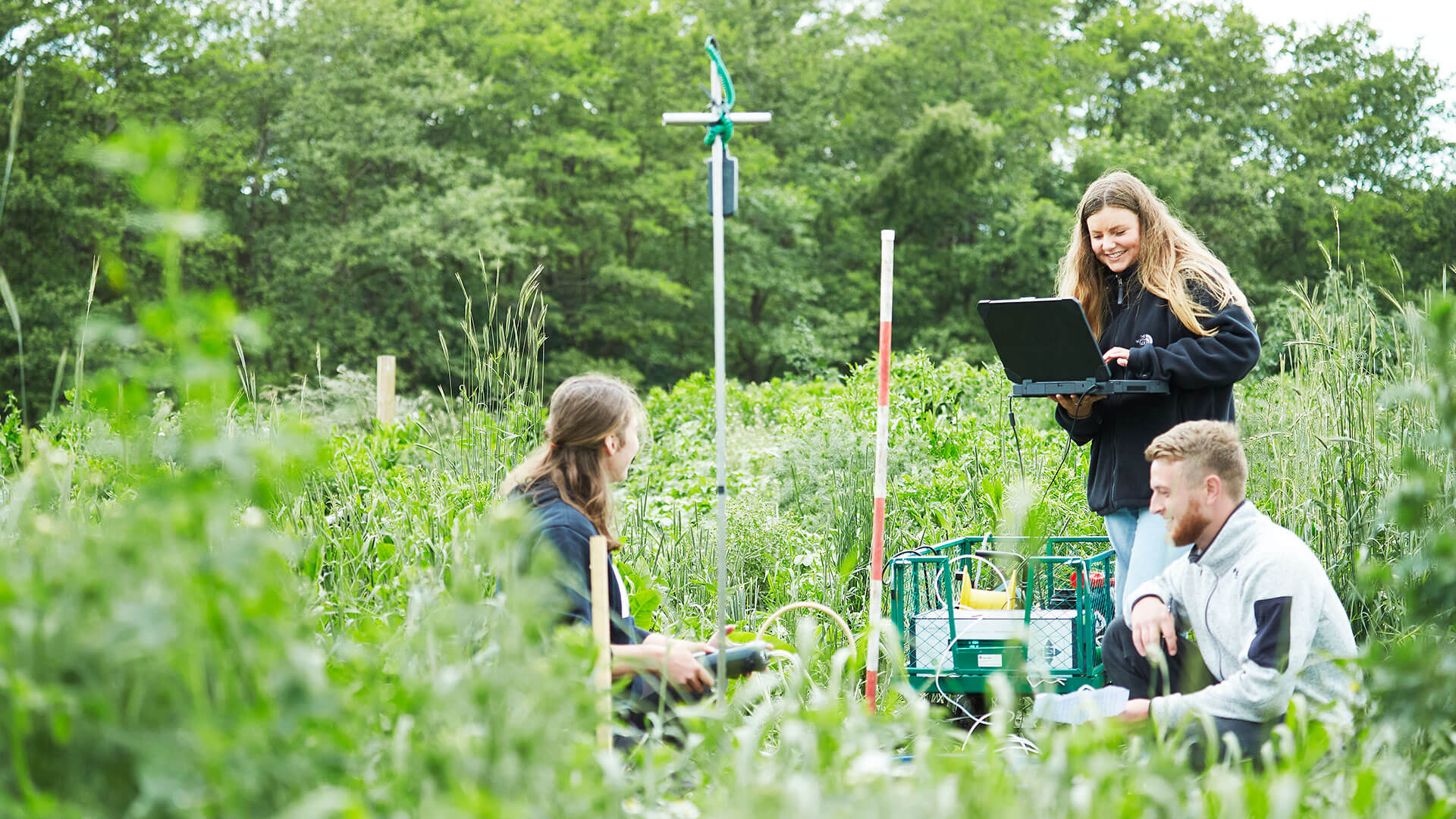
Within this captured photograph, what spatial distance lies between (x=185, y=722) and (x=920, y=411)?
5.24m

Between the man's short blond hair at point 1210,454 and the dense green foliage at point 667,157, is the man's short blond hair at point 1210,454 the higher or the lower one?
the lower one

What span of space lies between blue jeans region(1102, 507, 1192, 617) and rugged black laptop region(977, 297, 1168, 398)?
308mm

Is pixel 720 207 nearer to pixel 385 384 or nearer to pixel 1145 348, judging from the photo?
pixel 1145 348

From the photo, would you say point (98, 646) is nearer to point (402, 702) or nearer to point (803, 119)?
point (402, 702)

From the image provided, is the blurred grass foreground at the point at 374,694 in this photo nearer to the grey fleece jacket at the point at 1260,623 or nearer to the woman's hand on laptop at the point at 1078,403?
the grey fleece jacket at the point at 1260,623

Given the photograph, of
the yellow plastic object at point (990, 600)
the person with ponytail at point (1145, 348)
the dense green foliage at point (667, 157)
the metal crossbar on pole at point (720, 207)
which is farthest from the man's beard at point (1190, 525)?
the dense green foliage at point (667, 157)

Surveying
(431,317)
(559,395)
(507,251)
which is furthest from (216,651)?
(431,317)

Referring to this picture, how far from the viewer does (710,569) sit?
402cm

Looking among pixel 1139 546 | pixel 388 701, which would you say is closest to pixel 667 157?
pixel 1139 546

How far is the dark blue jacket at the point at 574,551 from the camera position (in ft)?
6.60

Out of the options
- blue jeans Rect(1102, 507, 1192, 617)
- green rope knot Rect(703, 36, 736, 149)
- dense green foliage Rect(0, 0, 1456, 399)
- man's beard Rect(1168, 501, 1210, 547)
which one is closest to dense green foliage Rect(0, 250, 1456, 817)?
man's beard Rect(1168, 501, 1210, 547)

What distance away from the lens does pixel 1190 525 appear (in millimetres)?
2227

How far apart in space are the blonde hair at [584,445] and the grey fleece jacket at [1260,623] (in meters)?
1.13

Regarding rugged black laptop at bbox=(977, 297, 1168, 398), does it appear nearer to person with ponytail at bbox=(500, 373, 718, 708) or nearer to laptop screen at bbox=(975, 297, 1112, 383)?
laptop screen at bbox=(975, 297, 1112, 383)
